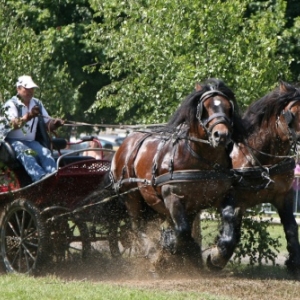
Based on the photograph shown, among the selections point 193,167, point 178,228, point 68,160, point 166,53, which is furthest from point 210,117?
point 166,53

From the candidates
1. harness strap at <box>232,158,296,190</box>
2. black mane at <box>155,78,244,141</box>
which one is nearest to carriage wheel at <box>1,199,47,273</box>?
black mane at <box>155,78,244,141</box>

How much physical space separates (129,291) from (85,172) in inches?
106

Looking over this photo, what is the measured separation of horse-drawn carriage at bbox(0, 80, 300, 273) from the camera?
1055cm

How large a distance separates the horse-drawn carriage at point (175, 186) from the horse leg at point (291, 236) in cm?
1

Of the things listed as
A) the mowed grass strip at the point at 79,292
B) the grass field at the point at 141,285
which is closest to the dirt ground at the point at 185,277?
the grass field at the point at 141,285

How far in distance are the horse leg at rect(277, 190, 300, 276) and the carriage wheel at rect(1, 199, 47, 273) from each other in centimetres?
270

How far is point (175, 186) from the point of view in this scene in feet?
35.0

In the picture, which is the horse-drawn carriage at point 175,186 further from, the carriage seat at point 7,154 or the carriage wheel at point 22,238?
the carriage seat at point 7,154

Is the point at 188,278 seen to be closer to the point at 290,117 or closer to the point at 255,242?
the point at 255,242

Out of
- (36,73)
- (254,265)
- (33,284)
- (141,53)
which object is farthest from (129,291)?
(36,73)

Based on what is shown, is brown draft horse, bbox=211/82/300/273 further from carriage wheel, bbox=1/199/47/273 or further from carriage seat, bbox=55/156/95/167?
carriage wheel, bbox=1/199/47/273

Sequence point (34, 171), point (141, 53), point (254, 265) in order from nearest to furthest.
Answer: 1. point (34, 171)
2. point (254, 265)
3. point (141, 53)

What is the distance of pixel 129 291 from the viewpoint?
9.50m

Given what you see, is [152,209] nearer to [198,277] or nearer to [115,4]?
[198,277]
